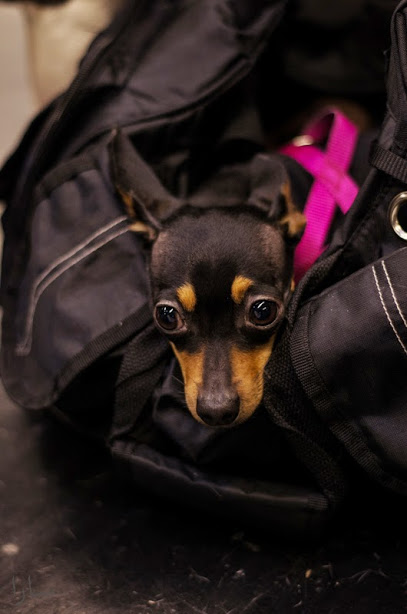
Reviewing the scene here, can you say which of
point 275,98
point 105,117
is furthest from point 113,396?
point 275,98

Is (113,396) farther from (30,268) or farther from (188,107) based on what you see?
(188,107)

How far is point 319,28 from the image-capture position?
2117mm

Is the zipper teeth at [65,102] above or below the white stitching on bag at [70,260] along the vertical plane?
above

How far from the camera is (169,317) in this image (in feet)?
4.21

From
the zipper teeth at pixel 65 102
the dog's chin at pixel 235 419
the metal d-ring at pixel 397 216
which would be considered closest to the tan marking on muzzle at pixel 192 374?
the dog's chin at pixel 235 419

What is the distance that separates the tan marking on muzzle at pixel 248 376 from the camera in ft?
4.00

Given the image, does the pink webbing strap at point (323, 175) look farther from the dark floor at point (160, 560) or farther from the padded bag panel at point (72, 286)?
the dark floor at point (160, 560)

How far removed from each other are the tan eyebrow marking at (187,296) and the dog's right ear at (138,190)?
0.19 meters

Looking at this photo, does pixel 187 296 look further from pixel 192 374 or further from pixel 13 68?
pixel 13 68

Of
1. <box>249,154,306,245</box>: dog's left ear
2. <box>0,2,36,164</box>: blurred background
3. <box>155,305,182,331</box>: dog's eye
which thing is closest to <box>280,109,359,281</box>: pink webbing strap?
<box>249,154,306,245</box>: dog's left ear

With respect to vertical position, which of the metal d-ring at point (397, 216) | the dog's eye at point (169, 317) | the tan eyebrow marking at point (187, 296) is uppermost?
the metal d-ring at point (397, 216)

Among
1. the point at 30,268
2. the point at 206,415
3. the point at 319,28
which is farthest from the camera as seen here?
the point at 319,28

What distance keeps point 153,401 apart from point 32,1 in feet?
4.69

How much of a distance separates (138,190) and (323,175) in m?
0.43
